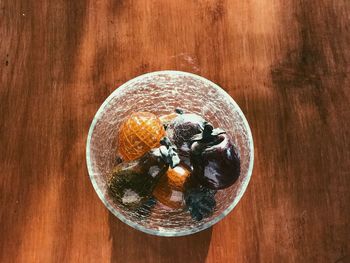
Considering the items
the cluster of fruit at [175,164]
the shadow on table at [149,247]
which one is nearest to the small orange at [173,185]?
the cluster of fruit at [175,164]

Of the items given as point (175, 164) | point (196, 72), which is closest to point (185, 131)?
point (175, 164)

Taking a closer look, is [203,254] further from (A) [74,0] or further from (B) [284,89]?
(A) [74,0]

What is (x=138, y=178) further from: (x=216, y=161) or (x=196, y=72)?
(x=196, y=72)

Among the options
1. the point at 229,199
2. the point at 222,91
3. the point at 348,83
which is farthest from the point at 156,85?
the point at 348,83

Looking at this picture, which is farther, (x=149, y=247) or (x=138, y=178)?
(x=149, y=247)

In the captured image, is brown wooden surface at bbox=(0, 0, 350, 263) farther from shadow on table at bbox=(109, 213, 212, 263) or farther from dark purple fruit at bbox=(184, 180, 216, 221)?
dark purple fruit at bbox=(184, 180, 216, 221)

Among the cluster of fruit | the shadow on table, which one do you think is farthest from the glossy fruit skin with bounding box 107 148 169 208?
the shadow on table

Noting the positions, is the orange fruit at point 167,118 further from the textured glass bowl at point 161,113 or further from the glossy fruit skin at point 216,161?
the glossy fruit skin at point 216,161
